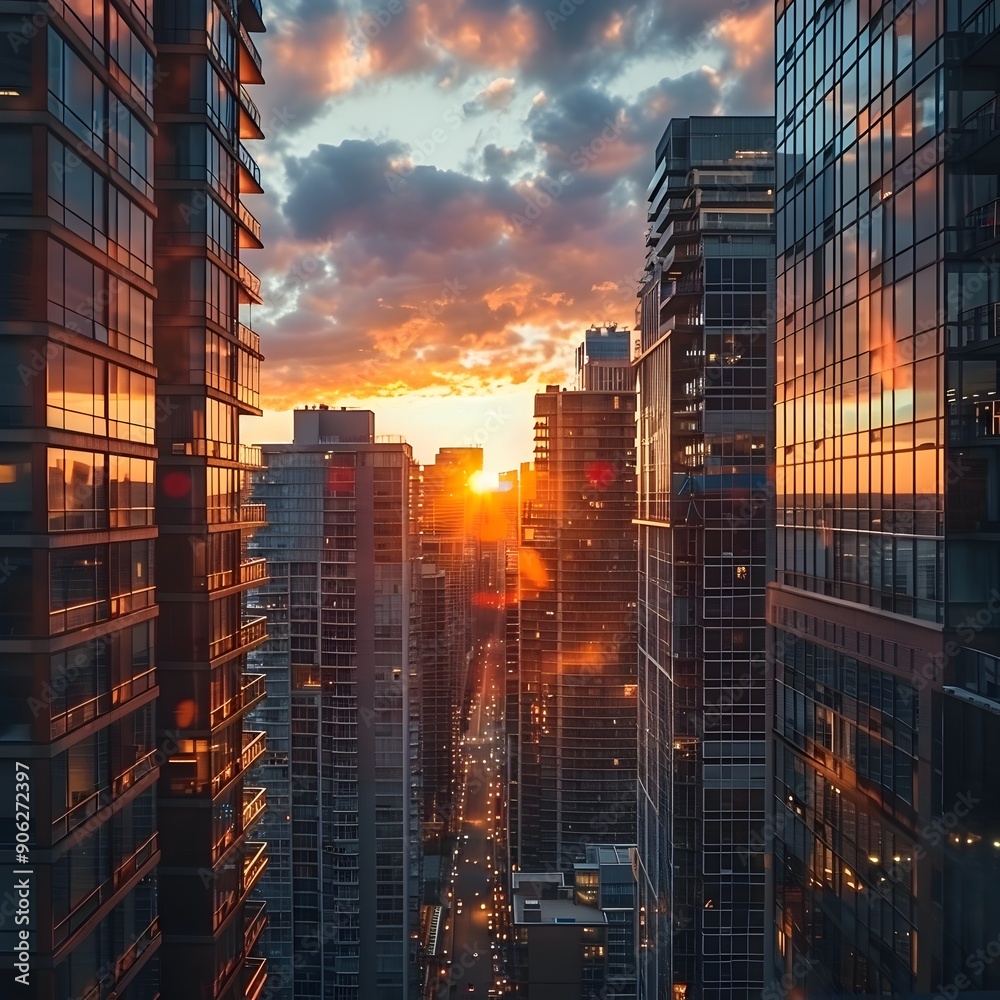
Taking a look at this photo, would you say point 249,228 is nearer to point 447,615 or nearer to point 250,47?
point 250,47

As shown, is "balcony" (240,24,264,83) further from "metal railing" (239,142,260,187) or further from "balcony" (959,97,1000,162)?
"balcony" (959,97,1000,162)

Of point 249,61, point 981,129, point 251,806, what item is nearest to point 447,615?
point 251,806

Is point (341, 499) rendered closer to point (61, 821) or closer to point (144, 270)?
point (144, 270)

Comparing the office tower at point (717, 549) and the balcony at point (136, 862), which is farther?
the office tower at point (717, 549)

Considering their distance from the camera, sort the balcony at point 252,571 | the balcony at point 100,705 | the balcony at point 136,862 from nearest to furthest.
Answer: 1. the balcony at point 100,705
2. the balcony at point 136,862
3. the balcony at point 252,571

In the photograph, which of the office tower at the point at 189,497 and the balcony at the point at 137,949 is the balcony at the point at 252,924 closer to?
the office tower at the point at 189,497

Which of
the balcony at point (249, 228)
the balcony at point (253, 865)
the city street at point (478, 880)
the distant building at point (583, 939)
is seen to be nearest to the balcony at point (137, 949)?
the balcony at point (253, 865)

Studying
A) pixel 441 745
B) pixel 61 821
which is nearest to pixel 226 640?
pixel 61 821
